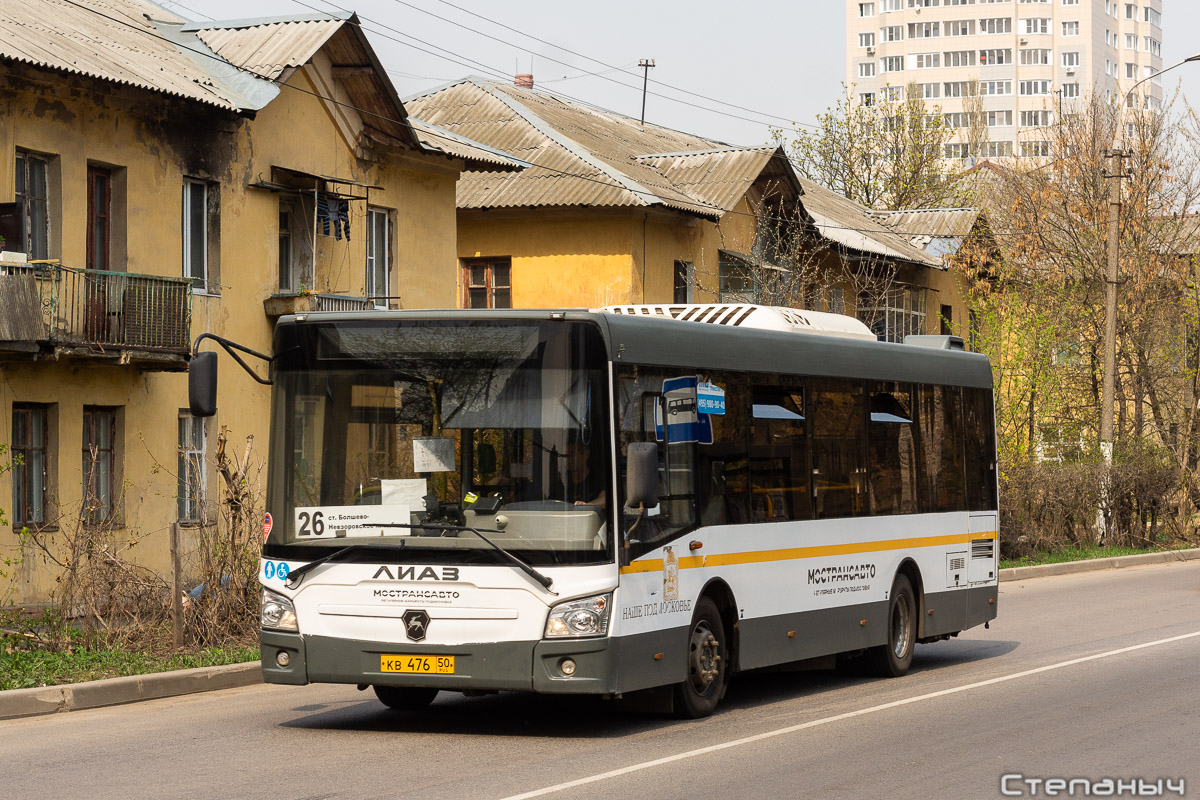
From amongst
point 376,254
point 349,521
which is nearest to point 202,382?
point 349,521

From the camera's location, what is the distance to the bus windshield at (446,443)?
32.6 feet

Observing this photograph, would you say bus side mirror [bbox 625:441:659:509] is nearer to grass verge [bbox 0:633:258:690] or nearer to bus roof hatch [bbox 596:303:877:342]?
bus roof hatch [bbox 596:303:877:342]

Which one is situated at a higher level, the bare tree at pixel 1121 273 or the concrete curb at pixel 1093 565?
the bare tree at pixel 1121 273

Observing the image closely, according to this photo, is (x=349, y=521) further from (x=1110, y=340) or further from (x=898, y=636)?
(x=1110, y=340)

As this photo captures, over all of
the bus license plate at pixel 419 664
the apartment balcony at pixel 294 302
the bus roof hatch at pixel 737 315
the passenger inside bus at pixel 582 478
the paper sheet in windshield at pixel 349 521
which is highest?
the apartment balcony at pixel 294 302

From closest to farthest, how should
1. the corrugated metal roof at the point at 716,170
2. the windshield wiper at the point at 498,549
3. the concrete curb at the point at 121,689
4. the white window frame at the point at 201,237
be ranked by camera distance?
the windshield wiper at the point at 498,549 < the concrete curb at the point at 121,689 < the white window frame at the point at 201,237 < the corrugated metal roof at the point at 716,170

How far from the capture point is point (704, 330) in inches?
451

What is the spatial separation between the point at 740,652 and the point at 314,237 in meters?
16.7

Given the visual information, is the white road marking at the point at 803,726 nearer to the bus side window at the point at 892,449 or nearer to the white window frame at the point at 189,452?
the bus side window at the point at 892,449

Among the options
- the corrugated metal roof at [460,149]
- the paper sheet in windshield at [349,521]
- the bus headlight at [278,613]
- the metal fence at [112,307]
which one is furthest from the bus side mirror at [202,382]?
the corrugated metal roof at [460,149]

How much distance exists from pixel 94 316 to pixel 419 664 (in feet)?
41.0

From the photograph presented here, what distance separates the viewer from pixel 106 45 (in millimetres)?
22203

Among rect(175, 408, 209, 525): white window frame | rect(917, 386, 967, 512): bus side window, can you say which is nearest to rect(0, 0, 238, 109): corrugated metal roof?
rect(175, 408, 209, 525): white window frame

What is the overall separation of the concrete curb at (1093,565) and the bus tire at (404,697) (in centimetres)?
1675
